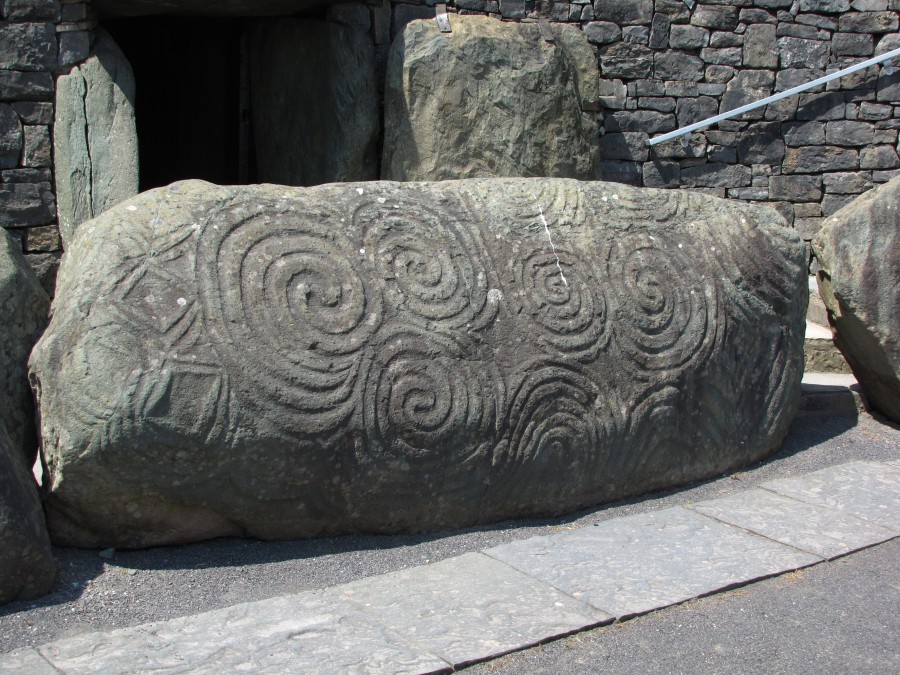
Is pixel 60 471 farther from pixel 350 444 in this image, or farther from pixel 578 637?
pixel 578 637

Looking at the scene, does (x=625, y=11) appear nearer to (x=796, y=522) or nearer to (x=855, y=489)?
(x=855, y=489)

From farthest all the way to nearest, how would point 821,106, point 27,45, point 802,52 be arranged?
point 821,106 → point 802,52 → point 27,45

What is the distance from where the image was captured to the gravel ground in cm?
236

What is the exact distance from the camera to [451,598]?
2.46 m

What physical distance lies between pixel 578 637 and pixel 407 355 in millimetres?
927

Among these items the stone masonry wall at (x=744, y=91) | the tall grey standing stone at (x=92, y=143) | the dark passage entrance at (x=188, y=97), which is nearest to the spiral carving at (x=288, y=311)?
the tall grey standing stone at (x=92, y=143)

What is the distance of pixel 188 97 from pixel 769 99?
5.24 m

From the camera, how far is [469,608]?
94.6 inches

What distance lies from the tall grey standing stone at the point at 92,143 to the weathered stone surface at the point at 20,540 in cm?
394

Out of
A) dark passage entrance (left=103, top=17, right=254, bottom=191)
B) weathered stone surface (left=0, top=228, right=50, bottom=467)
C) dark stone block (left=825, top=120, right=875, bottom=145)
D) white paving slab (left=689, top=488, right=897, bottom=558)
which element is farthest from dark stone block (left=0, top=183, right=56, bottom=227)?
dark stone block (left=825, top=120, right=875, bottom=145)

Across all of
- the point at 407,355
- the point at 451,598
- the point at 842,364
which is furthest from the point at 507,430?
the point at 842,364

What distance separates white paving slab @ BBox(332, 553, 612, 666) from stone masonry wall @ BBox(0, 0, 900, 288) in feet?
16.8

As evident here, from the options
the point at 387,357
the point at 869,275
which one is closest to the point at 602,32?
the point at 869,275

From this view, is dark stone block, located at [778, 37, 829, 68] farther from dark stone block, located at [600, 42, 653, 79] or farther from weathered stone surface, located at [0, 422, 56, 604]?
weathered stone surface, located at [0, 422, 56, 604]
